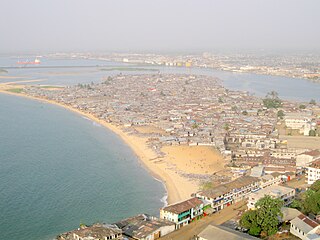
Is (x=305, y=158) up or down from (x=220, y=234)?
up

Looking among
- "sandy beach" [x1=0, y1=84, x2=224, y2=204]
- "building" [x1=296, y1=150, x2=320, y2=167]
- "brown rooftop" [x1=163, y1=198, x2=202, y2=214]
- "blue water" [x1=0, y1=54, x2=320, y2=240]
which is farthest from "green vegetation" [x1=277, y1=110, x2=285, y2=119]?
"brown rooftop" [x1=163, y1=198, x2=202, y2=214]

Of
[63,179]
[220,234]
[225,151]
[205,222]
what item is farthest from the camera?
[225,151]

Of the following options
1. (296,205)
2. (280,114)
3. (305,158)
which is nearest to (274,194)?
(296,205)

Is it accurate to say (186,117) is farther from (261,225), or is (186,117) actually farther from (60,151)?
(261,225)

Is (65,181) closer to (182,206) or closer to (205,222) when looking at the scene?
(182,206)

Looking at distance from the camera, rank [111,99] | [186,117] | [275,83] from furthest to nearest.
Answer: [275,83], [111,99], [186,117]

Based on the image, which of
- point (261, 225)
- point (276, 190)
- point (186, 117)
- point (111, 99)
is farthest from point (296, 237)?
point (111, 99)
